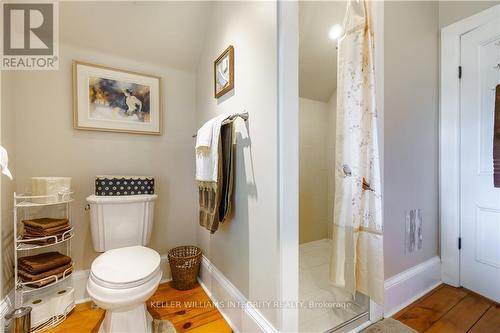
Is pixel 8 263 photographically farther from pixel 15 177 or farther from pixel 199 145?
pixel 199 145

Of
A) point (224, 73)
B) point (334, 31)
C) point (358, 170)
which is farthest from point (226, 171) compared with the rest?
point (334, 31)

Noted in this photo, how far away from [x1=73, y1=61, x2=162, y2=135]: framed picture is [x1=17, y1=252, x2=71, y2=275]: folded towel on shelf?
0.91m

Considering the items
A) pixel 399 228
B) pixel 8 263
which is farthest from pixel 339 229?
pixel 8 263

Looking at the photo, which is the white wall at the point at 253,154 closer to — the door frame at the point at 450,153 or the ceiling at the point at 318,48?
the ceiling at the point at 318,48

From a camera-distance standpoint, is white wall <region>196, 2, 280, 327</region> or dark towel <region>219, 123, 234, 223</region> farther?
dark towel <region>219, 123, 234, 223</region>

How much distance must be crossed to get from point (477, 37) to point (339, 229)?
1.79 metres

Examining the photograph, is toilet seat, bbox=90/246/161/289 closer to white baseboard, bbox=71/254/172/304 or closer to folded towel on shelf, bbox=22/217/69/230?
folded towel on shelf, bbox=22/217/69/230

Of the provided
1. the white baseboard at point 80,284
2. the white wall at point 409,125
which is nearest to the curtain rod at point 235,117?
the white wall at point 409,125

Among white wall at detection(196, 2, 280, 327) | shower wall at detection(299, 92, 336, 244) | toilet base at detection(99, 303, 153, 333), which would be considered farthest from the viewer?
shower wall at detection(299, 92, 336, 244)

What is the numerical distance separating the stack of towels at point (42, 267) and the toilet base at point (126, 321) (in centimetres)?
47

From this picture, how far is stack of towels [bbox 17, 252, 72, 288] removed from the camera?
1344 millimetres

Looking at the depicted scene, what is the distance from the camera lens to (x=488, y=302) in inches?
62.1

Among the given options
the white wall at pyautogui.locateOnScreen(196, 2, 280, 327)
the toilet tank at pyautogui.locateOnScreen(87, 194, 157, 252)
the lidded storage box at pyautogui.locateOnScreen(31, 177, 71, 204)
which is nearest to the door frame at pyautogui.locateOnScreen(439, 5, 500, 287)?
the white wall at pyautogui.locateOnScreen(196, 2, 280, 327)

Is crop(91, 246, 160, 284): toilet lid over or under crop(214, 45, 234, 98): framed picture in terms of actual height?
under
